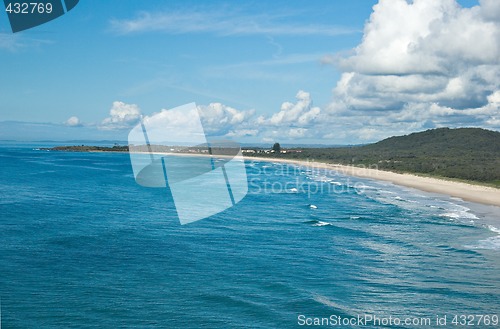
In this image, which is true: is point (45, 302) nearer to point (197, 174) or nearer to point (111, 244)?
Result: point (111, 244)

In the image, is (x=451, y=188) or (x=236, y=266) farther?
(x=451, y=188)

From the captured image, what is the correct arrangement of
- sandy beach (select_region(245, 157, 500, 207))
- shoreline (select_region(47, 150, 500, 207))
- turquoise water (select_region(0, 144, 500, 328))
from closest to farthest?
turquoise water (select_region(0, 144, 500, 328))
shoreline (select_region(47, 150, 500, 207))
sandy beach (select_region(245, 157, 500, 207))

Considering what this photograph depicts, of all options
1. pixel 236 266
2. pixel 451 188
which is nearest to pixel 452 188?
pixel 451 188

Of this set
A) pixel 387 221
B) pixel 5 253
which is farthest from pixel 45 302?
pixel 387 221

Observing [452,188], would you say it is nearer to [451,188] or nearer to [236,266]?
[451,188]

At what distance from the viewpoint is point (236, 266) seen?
1024 inches

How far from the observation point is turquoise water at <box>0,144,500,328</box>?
19.4 metres

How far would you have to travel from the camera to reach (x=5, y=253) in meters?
26.9

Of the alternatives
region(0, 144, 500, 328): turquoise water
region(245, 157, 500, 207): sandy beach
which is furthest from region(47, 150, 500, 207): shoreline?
region(0, 144, 500, 328): turquoise water

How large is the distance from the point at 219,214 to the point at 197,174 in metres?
53.9

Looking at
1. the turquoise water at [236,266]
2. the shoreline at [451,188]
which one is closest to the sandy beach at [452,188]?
the shoreline at [451,188]

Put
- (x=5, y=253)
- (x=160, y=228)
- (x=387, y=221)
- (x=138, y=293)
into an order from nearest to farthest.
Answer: (x=138, y=293) < (x=5, y=253) < (x=160, y=228) < (x=387, y=221)

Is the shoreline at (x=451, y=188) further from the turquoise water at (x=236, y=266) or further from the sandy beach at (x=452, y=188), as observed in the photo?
the turquoise water at (x=236, y=266)

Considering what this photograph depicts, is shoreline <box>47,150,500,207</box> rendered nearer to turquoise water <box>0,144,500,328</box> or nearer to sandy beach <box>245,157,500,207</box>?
sandy beach <box>245,157,500,207</box>
